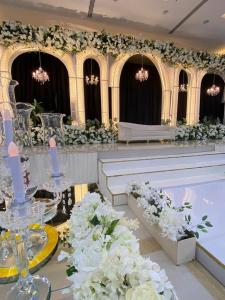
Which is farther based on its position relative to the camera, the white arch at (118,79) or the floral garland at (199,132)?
the white arch at (118,79)

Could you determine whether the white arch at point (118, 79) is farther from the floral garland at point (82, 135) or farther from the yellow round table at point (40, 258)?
the yellow round table at point (40, 258)

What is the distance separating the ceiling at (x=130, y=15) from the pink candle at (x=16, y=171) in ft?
16.8

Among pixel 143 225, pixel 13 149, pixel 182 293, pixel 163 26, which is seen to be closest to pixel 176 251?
pixel 182 293

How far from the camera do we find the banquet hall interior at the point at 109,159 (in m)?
0.66

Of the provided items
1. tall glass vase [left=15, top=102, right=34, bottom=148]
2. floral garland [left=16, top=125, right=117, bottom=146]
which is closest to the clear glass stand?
tall glass vase [left=15, top=102, right=34, bottom=148]

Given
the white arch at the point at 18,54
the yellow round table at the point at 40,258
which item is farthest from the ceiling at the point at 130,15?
the yellow round table at the point at 40,258

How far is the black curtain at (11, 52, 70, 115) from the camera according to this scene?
6.05m

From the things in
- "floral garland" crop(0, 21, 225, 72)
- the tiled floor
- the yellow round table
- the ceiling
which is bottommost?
the tiled floor

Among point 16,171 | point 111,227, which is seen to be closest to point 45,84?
point 16,171

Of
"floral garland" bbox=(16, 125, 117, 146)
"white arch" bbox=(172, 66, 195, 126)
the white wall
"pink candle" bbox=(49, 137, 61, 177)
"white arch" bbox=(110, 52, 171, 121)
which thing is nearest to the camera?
"pink candle" bbox=(49, 137, 61, 177)

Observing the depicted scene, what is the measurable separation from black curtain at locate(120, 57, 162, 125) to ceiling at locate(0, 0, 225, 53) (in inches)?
72.8

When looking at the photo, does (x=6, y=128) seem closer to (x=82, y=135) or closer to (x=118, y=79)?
(x=82, y=135)

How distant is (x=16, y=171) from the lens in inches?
24.5

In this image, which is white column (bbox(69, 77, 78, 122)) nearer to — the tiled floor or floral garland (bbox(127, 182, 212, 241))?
floral garland (bbox(127, 182, 212, 241))
